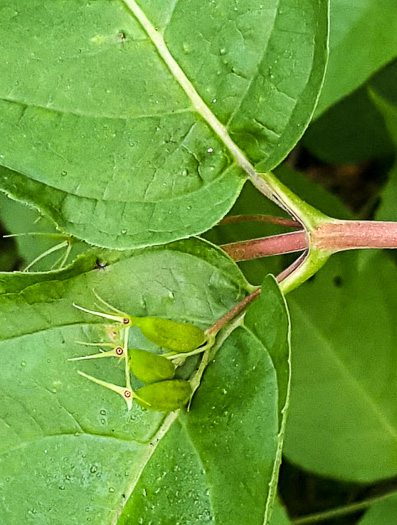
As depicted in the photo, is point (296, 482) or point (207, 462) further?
point (296, 482)

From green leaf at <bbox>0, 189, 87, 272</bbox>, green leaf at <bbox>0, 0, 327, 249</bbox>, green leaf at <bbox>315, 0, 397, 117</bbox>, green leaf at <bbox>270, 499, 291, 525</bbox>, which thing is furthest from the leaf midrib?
green leaf at <bbox>270, 499, 291, 525</bbox>

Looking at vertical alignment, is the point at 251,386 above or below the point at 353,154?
above

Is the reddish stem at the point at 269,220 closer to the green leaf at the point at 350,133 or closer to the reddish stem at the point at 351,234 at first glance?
the reddish stem at the point at 351,234

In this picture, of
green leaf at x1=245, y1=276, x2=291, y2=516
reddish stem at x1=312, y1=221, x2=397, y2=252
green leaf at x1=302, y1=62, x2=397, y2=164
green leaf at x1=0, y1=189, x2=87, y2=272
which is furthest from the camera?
green leaf at x1=302, y1=62, x2=397, y2=164

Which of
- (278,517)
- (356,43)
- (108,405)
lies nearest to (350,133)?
(356,43)

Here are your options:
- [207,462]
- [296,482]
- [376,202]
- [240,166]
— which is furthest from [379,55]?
[296,482]

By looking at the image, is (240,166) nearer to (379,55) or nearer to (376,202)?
(379,55)

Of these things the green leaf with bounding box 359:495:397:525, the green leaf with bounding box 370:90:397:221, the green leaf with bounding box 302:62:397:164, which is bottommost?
the green leaf with bounding box 359:495:397:525

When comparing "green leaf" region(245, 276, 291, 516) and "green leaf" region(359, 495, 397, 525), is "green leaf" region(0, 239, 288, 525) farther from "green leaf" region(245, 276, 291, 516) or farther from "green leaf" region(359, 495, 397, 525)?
"green leaf" region(359, 495, 397, 525)
